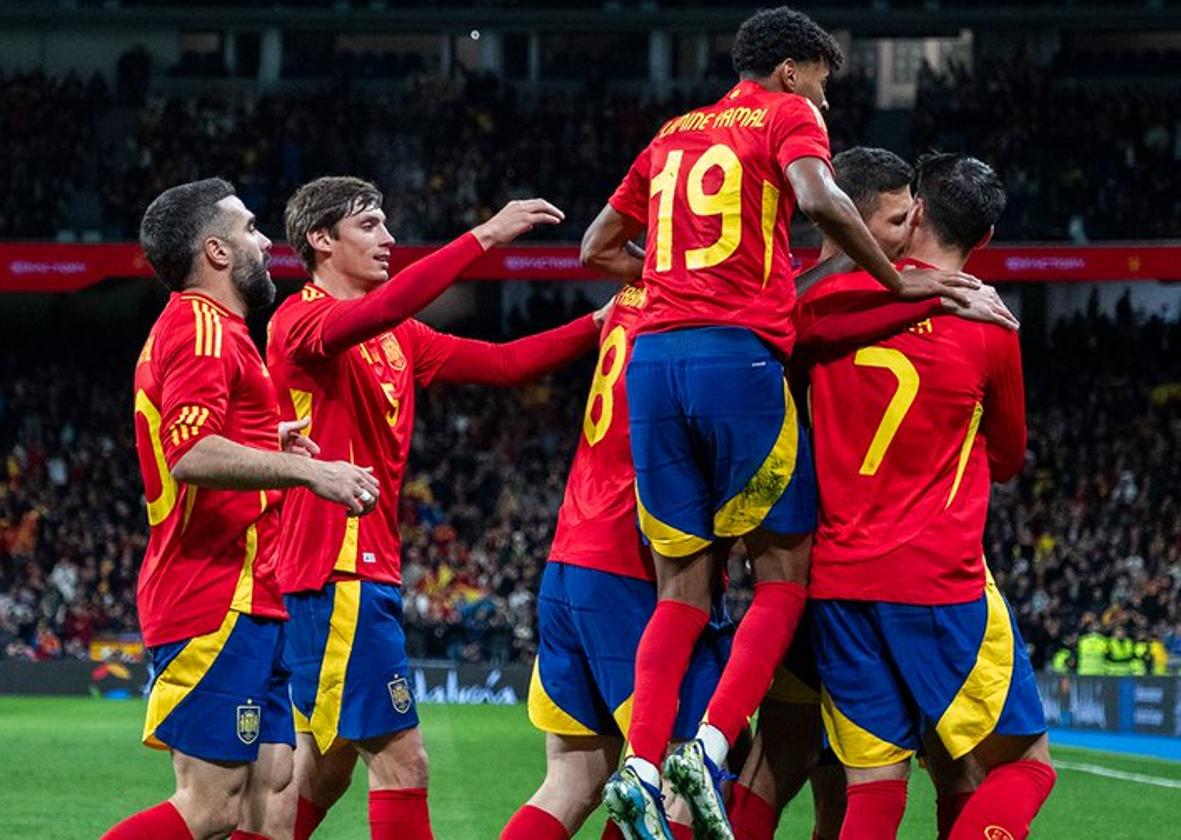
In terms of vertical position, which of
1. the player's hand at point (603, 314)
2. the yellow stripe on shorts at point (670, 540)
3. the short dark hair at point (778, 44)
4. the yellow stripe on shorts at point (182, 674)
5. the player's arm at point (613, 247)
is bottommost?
the yellow stripe on shorts at point (182, 674)

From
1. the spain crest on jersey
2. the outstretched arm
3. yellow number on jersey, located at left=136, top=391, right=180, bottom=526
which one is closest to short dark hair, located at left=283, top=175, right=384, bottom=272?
the spain crest on jersey

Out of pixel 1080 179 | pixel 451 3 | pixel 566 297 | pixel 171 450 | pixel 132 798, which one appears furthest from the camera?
pixel 451 3

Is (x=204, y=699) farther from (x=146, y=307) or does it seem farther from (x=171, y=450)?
(x=146, y=307)

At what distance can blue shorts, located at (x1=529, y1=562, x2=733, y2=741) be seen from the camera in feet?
18.1

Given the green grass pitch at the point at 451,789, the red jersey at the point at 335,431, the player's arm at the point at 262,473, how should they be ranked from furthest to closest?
the green grass pitch at the point at 451,789 → the red jersey at the point at 335,431 → the player's arm at the point at 262,473

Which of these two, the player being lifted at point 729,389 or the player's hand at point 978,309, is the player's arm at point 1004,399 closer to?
the player's hand at point 978,309

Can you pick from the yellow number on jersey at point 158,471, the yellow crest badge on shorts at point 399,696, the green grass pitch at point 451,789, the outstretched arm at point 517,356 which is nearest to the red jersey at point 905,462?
the outstretched arm at point 517,356

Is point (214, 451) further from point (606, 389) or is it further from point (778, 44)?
point (778, 44)

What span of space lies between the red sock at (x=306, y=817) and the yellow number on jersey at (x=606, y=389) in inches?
58.4

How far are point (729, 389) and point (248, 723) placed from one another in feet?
5.29

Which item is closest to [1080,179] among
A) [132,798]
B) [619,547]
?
[132,798]

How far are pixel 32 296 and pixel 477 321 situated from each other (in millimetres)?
7196

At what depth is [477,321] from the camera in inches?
1156

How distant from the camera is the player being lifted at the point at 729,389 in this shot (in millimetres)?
5105
